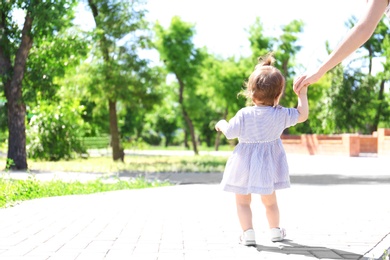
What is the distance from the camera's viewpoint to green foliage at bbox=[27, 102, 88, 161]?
93.7 ft

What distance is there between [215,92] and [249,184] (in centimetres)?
4250

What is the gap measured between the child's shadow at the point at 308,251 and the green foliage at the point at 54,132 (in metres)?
23.8

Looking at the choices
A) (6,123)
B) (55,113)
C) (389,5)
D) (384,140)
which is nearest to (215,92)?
(384,140)

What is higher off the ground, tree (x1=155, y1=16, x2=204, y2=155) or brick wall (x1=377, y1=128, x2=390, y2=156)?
tree (x1=155, y1=16, x2=204, y2=155)

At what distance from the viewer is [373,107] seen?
49406 millimetres

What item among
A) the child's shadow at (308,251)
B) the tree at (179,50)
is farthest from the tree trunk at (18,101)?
the tree at (179,50)

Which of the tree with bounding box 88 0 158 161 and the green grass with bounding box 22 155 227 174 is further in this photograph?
the tree with bounding box 88 0 158 161

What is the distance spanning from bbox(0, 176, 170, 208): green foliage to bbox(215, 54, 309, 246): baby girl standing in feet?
16.0

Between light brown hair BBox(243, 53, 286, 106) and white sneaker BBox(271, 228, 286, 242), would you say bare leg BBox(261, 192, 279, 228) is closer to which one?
white sneaker BBox(271, 228, 286, 242)

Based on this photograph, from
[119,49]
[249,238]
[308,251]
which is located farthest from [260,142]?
[119,49]

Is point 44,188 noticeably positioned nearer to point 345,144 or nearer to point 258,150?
point 258,150

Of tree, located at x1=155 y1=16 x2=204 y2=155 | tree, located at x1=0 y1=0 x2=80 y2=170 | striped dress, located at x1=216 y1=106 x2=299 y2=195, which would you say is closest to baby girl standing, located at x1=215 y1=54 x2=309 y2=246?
striped dress, located at x1=216 y1=106 x2=299 y2=195

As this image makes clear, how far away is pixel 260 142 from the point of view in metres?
5.44

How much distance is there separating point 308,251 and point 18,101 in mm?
16044
